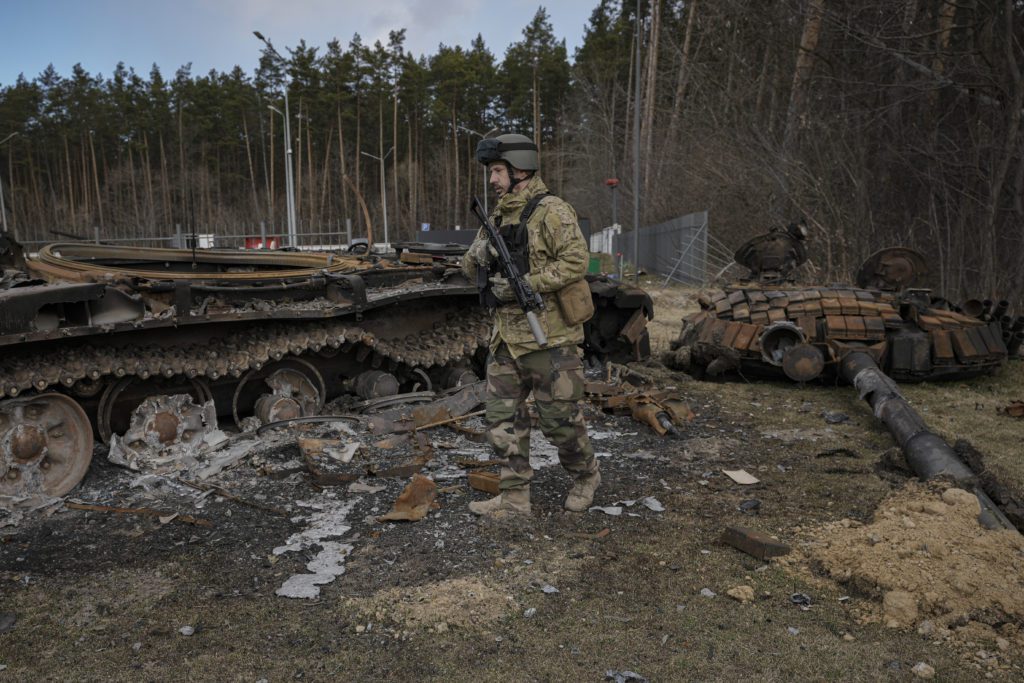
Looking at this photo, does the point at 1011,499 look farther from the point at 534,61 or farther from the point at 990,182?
the point at 534,61

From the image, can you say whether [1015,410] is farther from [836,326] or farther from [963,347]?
[836,326]

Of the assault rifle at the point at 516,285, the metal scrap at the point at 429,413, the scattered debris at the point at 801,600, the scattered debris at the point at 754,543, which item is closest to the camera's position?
the scattered debris at the point at 801,600

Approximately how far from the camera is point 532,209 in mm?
4312

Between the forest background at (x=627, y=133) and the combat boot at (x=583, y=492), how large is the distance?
31.0 ft

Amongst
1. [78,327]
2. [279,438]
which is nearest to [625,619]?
[279,438]

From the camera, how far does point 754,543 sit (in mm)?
3893

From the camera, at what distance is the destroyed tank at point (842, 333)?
7.96m

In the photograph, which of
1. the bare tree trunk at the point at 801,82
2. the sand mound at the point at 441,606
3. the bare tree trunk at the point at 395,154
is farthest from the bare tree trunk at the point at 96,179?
the sand mound at the point at 441,606

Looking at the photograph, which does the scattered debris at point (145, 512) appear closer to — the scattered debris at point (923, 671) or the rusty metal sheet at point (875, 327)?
Answer: the scattered debris at point (923, 671)

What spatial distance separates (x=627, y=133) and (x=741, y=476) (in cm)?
3325

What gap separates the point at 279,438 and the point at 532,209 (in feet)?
8.82

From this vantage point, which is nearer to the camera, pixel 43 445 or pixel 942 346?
pixel 43 445

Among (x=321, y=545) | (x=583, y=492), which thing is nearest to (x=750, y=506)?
(x=583, y=492)

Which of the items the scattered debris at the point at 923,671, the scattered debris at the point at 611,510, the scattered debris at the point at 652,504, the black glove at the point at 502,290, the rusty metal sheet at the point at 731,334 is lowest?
the scattered debris at the point at 923,671
